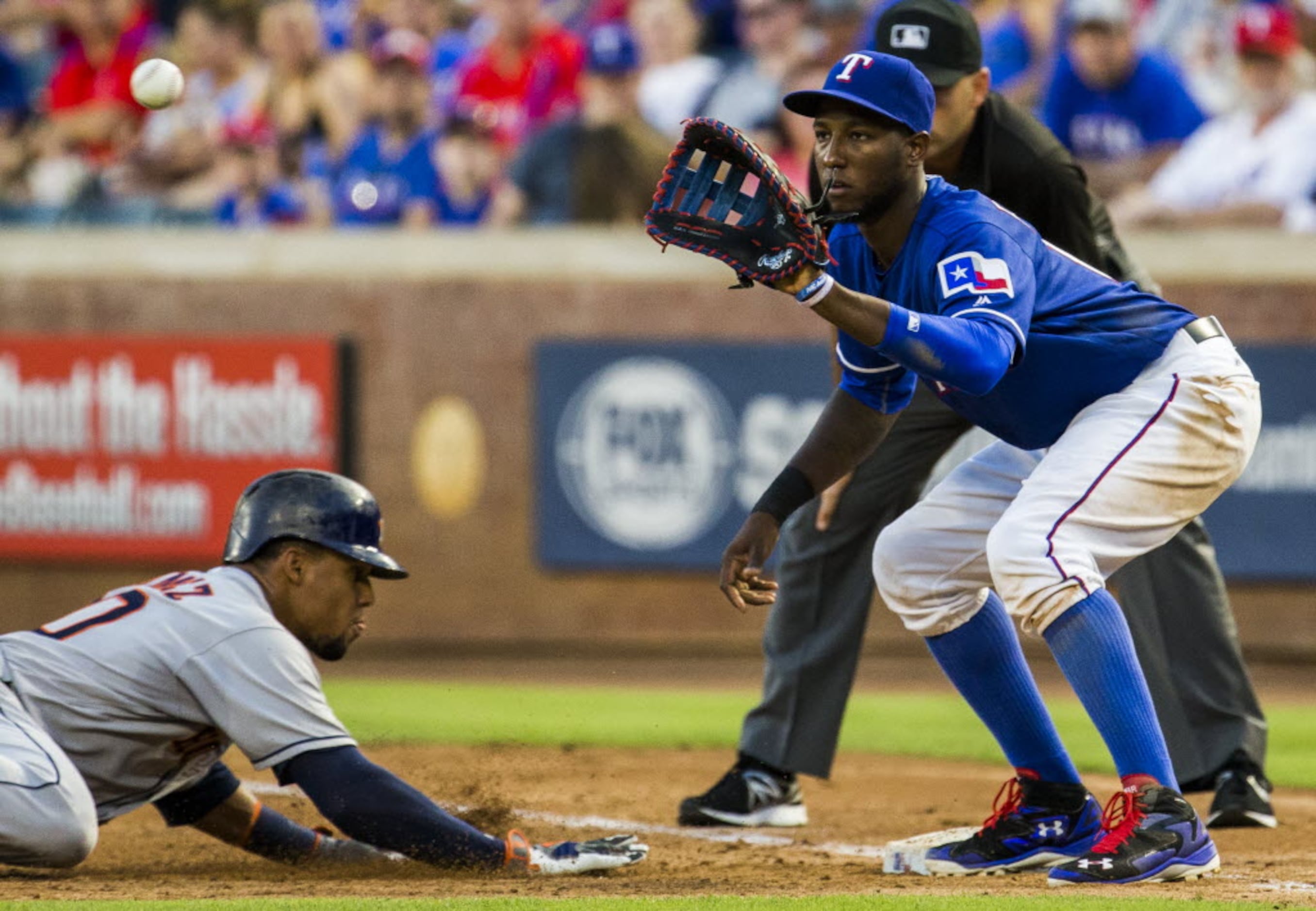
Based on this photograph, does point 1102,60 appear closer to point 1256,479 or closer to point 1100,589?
point 1256,479

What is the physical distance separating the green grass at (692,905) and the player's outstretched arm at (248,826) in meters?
0.68

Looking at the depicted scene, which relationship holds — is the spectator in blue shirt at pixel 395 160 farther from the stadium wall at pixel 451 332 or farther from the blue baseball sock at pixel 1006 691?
the blue baseball sock at pixel 1006 691

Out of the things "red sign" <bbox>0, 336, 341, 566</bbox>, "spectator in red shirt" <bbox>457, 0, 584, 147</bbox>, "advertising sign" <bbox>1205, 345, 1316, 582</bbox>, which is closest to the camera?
"advertising sign" <bbox>1205, 345, 1316, 582</bbox>

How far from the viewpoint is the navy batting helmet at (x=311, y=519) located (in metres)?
4.15

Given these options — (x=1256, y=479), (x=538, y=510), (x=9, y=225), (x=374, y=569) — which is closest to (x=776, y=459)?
(x=538, y=510)

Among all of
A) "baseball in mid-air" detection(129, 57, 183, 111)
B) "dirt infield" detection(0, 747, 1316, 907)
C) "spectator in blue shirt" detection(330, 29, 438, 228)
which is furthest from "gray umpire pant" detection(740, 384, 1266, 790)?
"spectator in blue shirt" detection(330, 29, 438, 228)

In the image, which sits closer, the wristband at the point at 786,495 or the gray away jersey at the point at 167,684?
the gray away jersey at the point at 167,684

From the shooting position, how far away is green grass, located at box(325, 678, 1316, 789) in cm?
712

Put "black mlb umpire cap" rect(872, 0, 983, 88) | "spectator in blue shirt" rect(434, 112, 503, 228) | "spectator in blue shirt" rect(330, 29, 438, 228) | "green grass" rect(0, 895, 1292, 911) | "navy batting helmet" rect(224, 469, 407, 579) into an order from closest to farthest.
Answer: "green grass" rect(0, 895, 1292, 911) → "navy batting helmet" rect(224, 469, 407, 579) → "black mlb umpire cap" rect(872, 0, 983, 88) → "spectator in blue shirt" rect(434, 112, 503, 228) → "spectator in blue shirt" rect(330, 29, 438, 228)

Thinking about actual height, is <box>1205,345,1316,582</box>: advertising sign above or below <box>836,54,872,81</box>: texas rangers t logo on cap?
below

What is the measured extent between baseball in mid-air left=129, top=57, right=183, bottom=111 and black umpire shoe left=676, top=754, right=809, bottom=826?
307cm

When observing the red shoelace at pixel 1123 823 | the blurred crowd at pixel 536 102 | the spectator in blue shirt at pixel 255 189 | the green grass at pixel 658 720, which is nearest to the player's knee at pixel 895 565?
the red shoelace at pixel 1123 823

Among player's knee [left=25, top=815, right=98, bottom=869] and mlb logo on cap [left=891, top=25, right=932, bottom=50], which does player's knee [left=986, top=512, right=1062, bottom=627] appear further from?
player's knee [left=25, top=815, right=98, bottom=869]

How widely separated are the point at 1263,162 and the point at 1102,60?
985 mm
